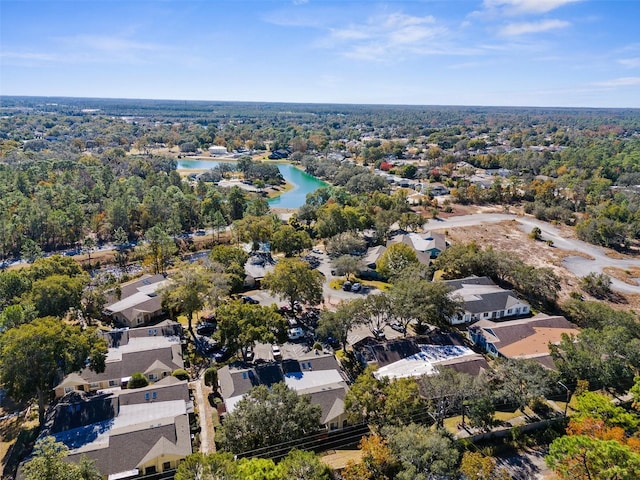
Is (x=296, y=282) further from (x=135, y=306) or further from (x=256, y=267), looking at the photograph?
(x=135, y=306)

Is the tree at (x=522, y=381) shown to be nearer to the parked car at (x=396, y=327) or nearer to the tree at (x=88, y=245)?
the parked car at (x=396, y=327)

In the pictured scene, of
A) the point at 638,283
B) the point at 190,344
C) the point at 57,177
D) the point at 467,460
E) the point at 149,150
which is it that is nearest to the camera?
the point at 467,460

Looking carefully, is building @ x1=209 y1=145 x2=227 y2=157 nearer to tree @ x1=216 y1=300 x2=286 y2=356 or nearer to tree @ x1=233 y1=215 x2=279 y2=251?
tree @ x1=233 y1=215 x2=279 y2=251

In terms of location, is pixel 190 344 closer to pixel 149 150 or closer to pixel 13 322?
pixel 13 322

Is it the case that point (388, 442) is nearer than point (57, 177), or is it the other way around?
point (388, 442)

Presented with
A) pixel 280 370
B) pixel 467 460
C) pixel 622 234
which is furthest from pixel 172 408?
pixel 622 234

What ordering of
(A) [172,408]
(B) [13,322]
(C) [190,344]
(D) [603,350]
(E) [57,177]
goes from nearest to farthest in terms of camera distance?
(A) [172,408], (D) [603,350], (B) [13,322], (C) [190,344], (E) [57,177]

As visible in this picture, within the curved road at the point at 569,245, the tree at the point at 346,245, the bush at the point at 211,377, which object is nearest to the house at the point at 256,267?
the tree at the point at 346,245
